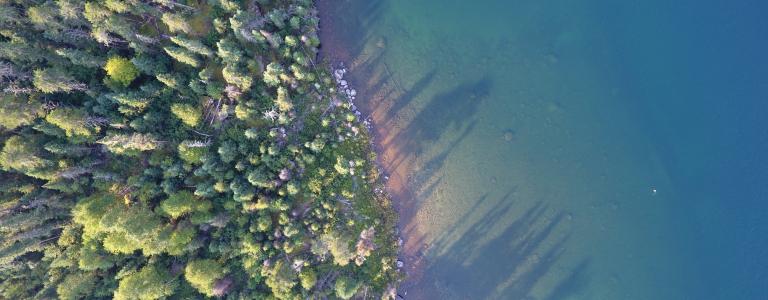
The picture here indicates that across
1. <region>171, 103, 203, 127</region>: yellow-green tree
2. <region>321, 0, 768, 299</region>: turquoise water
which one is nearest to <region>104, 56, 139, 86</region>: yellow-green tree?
<region>171, 103, 203, 127</region>: yellow-green tree

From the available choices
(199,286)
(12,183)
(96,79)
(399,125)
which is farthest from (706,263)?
(12,183)

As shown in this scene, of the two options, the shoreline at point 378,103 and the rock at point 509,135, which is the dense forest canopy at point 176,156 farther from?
the rock at point 509,135

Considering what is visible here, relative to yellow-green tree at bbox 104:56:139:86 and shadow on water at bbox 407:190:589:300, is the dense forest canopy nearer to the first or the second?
yellow-green tree at bbox 104:56:139:86

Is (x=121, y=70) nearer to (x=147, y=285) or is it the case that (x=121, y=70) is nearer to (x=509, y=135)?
(x=147, y=285)

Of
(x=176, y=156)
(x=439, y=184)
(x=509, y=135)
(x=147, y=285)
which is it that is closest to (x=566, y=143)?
(x=509, y=135)

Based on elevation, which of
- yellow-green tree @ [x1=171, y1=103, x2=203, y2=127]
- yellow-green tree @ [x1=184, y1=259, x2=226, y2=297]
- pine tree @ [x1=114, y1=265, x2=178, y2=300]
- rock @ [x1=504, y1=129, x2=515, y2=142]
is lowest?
pine tree @ [x1=114, y1=265, x2=178, y2=300]

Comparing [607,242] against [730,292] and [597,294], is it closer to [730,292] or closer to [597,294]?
[597,294]
